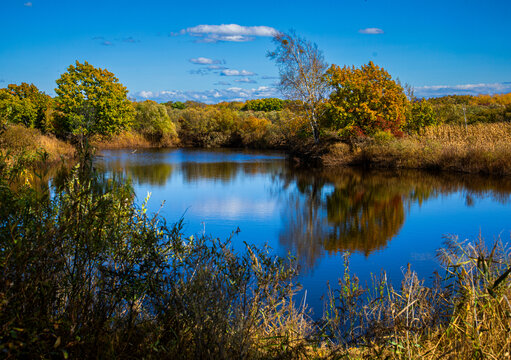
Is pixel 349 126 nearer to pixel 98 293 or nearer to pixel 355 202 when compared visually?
pixel 355 202

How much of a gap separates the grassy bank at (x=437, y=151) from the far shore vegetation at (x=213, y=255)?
0.08 meters

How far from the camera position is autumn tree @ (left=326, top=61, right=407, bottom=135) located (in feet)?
79.6

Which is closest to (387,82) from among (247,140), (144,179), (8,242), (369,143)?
(369,143)

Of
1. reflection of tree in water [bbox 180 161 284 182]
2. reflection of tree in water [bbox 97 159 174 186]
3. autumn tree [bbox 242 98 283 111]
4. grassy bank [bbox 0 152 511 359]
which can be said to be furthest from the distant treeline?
grassy bank [bbox 0 152 511 359]

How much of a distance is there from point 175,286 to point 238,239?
20.0ft

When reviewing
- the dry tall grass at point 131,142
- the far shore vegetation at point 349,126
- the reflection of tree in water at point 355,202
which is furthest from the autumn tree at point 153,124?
the reflection of tree in water at point 355,202

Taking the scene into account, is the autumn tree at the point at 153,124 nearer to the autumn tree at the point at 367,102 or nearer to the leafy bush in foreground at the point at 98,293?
the autumn tree at the point at 367,102

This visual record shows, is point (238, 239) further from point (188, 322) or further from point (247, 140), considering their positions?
point (247, 140)

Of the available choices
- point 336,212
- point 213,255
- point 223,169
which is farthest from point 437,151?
point 213,255

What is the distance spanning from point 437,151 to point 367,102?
5.01 m

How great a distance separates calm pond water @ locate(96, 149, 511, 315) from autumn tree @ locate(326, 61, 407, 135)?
4.02 m

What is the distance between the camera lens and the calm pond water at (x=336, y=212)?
8328 millimetres

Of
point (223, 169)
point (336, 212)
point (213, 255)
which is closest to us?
point (213, 255)

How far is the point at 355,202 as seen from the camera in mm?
14156
